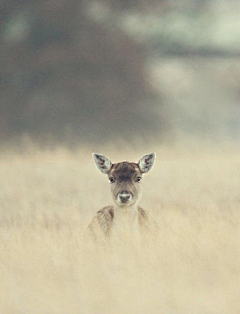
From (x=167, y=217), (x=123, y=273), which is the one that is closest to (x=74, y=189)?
(x=167, y=217)

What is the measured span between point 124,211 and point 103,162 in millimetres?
659

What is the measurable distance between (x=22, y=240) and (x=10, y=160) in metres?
10.4

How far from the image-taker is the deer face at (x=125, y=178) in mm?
10125

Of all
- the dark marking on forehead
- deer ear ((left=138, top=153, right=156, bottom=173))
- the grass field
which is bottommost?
the grass field

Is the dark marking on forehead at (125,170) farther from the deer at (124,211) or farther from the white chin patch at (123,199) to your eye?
the white chin patch at (123,199)

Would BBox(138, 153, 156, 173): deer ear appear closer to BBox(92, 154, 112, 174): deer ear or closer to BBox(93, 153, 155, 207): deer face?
BBox(93, 153, 155, 207): deer face

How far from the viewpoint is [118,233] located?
10.0 metres

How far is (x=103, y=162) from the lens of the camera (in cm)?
1053

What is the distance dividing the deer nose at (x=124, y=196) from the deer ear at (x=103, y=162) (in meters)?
0.55

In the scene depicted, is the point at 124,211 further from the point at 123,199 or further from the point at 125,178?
the point at 125,178

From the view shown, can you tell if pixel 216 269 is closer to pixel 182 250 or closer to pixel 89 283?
pixel 182 250

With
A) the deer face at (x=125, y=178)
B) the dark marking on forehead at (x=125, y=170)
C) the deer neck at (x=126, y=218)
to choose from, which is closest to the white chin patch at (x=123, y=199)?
the deer face at (x=125, y=178)

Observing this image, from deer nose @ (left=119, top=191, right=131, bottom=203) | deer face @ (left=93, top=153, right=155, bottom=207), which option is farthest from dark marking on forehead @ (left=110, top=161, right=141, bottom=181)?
deer nose @ (left=119, top=191, right=131, bottom=203)

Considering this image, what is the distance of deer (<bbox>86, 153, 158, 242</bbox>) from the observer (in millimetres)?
10031
